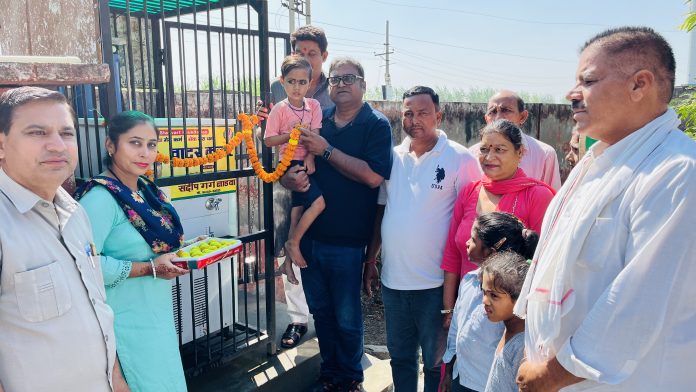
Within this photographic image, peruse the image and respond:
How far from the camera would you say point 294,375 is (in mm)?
3293

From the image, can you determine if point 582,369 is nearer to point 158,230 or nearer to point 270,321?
point 158,230

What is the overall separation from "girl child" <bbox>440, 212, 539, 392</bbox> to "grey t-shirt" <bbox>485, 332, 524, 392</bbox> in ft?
0.51

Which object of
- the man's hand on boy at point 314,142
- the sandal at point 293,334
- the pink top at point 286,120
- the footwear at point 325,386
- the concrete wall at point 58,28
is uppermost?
the concrete wall at point 58,28

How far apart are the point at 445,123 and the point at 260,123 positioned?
3.76m

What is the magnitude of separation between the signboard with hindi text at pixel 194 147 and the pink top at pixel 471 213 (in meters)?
1.56

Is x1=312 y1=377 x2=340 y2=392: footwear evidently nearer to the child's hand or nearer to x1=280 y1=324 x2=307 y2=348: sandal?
x1=280 y1=324 x2=307 y2=348: sandal

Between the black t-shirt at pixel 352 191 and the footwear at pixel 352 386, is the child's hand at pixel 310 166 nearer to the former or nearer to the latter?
the black t-shirt at pixel 352 191

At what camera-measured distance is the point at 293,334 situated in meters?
3.59

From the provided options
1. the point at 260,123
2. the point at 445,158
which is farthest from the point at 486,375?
the point at 260,123

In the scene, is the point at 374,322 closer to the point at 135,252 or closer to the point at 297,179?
the point at 297,179

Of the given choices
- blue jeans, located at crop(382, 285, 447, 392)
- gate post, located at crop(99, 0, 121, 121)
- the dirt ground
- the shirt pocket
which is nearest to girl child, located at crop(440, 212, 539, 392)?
blue jeans, located at crop(382, 285, 447, 392)

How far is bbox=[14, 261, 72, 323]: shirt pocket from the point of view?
140 cm

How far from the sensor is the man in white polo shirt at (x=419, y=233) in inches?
105

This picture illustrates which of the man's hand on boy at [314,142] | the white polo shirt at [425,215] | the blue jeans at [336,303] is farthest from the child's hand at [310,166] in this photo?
the white polo shirt at [425,215]
